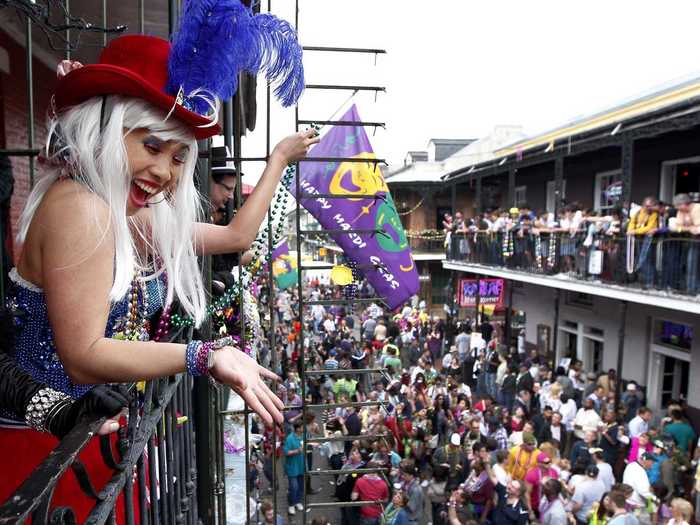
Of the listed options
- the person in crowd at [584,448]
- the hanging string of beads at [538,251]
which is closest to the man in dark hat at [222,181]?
the person in crowd at [584,448]

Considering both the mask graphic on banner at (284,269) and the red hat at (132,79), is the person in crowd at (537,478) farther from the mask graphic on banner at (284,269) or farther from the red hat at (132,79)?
the mask graphic on banner at (284,269)

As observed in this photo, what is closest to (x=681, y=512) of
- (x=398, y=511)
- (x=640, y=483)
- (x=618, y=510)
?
(x=618, y=510)

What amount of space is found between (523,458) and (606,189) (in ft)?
34.2

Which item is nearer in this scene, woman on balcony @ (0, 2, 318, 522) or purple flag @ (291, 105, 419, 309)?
woman on balcony @ (0, 2, 318, 522)

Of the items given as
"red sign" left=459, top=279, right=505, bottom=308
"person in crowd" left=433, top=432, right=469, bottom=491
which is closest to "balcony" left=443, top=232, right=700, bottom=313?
"red sign" left=459, top=279, right=505, bottom=308

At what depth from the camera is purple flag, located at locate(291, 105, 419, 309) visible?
446 centimetres

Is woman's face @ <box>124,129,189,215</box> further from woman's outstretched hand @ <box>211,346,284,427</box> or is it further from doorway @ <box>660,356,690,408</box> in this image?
doorway @ <box>660,356,690,408</box>

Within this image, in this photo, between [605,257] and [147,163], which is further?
[605,257]

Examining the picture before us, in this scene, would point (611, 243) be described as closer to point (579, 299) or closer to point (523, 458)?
point (579, 299)

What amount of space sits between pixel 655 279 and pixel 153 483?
10.7 meters

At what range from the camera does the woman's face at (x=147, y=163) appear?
1.44 m

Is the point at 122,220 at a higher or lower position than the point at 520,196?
lower

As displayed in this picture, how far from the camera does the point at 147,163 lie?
1465 mm

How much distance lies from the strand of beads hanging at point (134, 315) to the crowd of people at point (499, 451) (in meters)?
2.64
